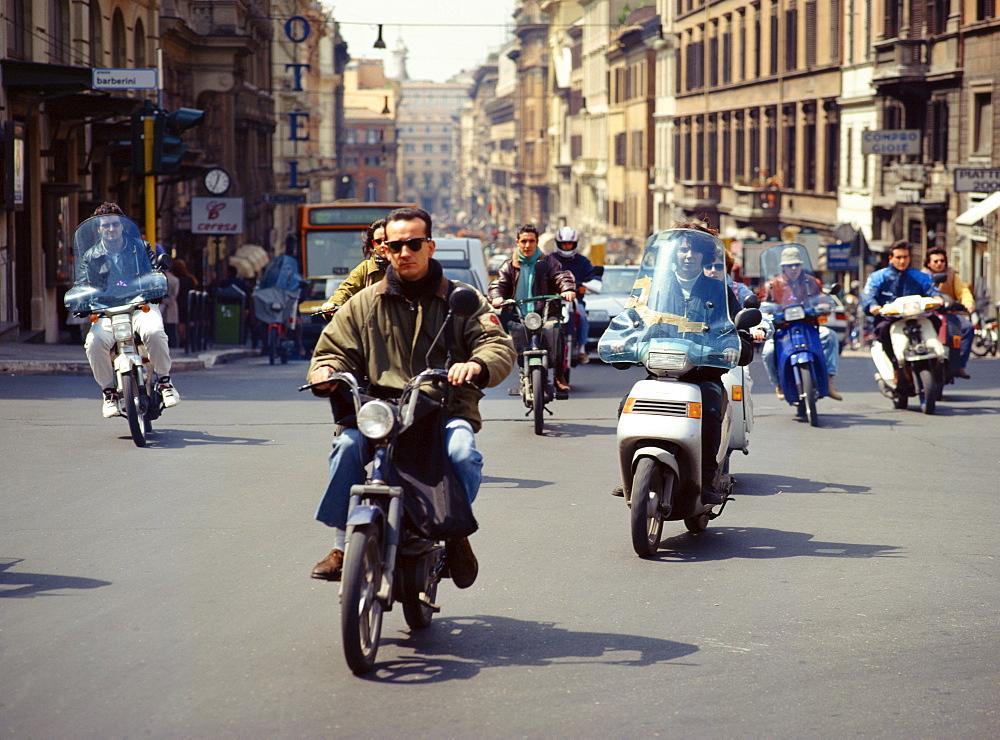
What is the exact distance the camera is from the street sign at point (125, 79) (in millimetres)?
21922

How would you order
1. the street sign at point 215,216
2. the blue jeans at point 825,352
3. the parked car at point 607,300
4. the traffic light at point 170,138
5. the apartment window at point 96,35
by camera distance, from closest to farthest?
the blue jeans at point 825,352 < the traffic light at point 170,138 < the parked car at point 607,300 < the apartment window at point 96,35 < the street sign at point 215,216

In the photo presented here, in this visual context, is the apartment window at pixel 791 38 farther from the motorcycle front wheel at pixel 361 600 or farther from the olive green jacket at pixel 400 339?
the motorcycle front wheel at pixel 361 600

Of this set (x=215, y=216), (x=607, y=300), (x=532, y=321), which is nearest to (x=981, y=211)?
(x=607, y=300)

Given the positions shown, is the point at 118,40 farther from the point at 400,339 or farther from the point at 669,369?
the point at 400,339

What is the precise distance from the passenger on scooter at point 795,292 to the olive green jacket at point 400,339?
26.2ft

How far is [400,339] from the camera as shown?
5863 millimetres

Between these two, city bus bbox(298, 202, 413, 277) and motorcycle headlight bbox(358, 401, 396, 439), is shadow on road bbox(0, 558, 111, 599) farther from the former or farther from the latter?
city bus bbox(298, 202, 413, 277)

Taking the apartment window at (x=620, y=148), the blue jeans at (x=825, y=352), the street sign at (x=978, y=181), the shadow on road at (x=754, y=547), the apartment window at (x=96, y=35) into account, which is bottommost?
the shadow on road at (x=754, y=547)

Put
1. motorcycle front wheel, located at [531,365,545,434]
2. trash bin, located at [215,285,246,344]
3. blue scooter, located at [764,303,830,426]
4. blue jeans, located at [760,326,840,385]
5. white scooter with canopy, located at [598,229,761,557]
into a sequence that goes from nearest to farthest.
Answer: white scooter with canopy, located at [598,229,761,557] → motorcycle front wheel, located at [531,365,545,434] → blue scooter, located at [764,303,830,426] → blue jeans, located at [760,326,840,385] → trash bin, located at [215,285,246,344]

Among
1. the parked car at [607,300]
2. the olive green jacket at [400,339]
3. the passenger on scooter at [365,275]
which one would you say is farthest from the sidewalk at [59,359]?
the olive green jacket at [400,339]

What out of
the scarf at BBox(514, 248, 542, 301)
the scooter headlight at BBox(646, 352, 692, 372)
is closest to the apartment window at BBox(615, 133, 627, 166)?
the scarf at BBox(514, 248, 542, 301)

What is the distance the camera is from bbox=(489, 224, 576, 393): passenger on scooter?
13.6 m

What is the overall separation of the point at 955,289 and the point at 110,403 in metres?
8.54

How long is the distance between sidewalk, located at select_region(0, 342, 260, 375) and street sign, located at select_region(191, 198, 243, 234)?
21.0ft
